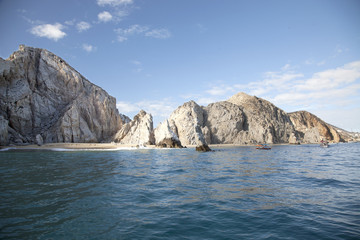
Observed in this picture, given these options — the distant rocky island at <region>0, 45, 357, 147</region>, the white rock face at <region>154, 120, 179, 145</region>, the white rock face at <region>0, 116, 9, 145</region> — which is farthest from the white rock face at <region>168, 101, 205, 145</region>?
the white rock face at <region>0, 116, 9, 145</region>

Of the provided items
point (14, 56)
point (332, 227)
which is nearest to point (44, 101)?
point (14, 56)

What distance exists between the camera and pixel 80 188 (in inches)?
423

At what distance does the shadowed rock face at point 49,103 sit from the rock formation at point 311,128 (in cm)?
11417

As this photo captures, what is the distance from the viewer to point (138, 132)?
72.1 m

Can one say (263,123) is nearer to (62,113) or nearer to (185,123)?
(185,123)

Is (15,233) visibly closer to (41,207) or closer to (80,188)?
(41,207)

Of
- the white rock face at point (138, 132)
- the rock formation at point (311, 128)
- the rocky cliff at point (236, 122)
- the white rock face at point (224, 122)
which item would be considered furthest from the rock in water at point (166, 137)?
the rock formation at point (311, 128)

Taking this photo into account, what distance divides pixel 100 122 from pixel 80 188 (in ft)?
232

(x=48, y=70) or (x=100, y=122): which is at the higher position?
(x=48, y=70)

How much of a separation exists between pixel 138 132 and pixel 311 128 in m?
127

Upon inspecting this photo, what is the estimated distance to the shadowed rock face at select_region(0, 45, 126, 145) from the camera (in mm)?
55656

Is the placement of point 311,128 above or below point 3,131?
above

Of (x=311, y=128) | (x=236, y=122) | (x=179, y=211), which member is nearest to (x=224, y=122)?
(x=236, y=122)

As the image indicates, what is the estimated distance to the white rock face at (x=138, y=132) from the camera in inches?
2761
